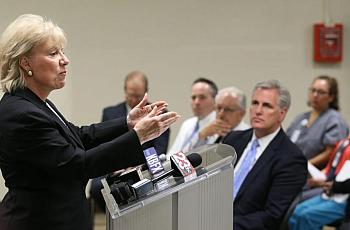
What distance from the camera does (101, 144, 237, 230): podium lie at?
175cm

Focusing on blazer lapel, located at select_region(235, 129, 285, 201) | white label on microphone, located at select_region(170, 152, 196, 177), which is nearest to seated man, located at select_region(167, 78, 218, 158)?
blazer lapel, located at select_region(235, 129, 285, 201)

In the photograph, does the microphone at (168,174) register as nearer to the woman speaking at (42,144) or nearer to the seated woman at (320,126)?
the woman speaking at (42,144)

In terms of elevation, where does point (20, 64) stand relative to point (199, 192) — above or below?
above

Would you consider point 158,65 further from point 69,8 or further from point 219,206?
point 219,206

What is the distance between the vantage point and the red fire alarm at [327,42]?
607 cm

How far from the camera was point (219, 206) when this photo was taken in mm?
2160

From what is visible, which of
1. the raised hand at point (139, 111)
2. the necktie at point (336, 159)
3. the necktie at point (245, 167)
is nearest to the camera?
the raised hand at point (139, 111)

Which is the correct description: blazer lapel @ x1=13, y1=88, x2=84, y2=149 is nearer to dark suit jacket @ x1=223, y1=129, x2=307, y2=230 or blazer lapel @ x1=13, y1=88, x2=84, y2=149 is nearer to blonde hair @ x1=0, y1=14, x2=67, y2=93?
blonde hair @ x1=0, y1=14, x2=67, y2=93

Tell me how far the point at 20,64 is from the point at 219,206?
2.62ft

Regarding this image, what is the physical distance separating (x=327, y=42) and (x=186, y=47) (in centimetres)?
133

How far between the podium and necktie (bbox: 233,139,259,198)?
1.04 metres

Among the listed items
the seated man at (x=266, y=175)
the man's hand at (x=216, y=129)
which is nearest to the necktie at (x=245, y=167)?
the seated man at (x=266, y=175)

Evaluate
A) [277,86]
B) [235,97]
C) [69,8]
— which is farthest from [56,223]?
[69,8]

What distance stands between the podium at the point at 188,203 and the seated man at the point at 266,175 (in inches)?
36.1
